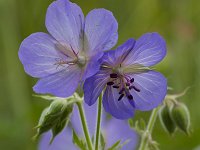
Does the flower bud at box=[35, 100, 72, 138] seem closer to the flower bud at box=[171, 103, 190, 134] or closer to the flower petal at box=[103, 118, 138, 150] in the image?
the flower bud at box=[171, 103, 190, 134]

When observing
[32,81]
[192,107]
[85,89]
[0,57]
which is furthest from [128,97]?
[0,57]

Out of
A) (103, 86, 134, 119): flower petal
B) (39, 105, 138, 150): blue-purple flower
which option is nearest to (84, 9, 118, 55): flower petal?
(103, 86, 134, 119): flower petal

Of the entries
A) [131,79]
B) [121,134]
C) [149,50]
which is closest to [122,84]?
[131,79]

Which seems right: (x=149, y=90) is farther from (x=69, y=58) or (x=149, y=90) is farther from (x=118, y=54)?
(x=69, y=58)

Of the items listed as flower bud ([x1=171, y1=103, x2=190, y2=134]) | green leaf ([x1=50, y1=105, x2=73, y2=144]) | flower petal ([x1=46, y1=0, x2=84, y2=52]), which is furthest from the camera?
flower bud ([x1=171, y1=103, x2=190, y2=134])

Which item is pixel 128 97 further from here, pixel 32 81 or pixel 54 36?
pixel 32 81

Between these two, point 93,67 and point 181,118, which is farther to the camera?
point 181,118

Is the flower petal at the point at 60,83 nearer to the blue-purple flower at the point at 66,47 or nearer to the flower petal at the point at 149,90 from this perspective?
the blue-purple flower at the point at 66,47
